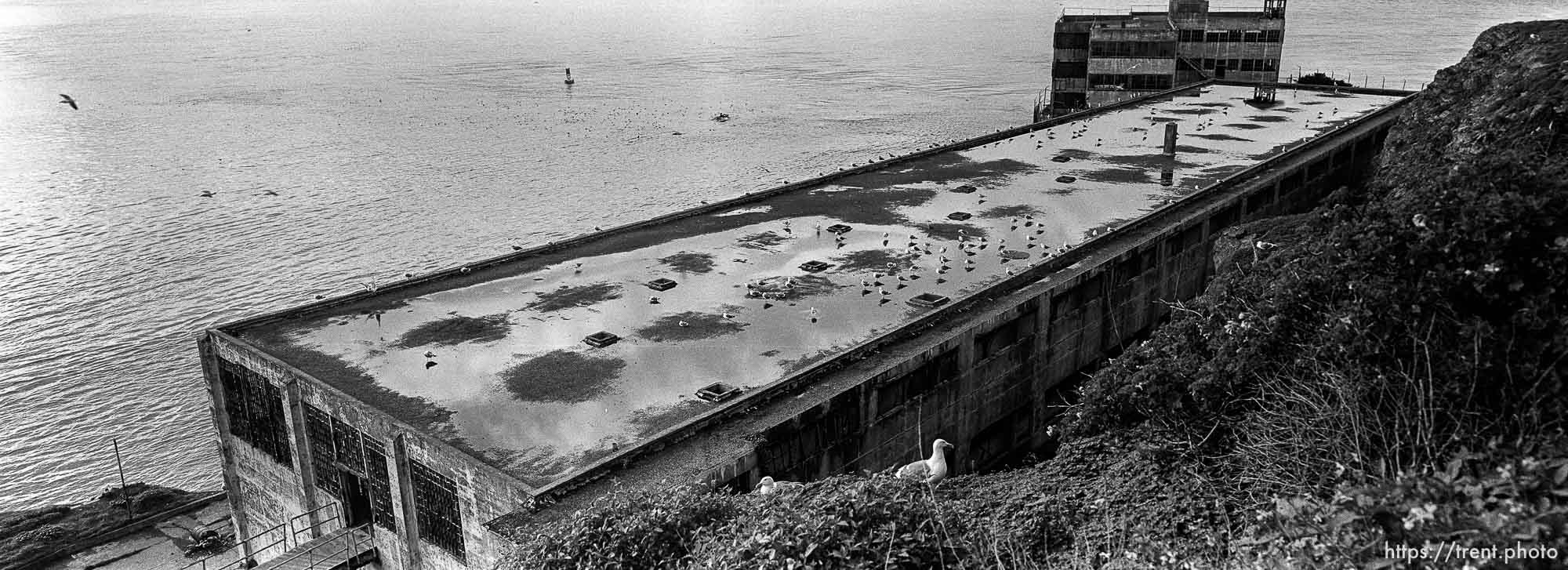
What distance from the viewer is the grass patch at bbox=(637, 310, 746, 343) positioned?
24.6 meters

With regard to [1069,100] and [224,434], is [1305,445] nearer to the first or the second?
[224,434]

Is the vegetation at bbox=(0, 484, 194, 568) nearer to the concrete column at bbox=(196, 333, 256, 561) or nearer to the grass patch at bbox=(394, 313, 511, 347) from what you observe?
the concrete column at bbox=(196, 333, 256, 561)

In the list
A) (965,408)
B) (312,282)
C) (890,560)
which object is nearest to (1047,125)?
(965,408)

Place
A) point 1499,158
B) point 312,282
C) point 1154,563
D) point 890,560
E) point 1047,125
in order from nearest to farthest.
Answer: point 1154,563 → point 890,560 → point 1499,158 → point 312,282 → point 1047,125

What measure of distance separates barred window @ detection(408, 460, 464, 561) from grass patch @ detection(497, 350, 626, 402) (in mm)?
2427

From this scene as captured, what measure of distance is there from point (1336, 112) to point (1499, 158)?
46.5 metres

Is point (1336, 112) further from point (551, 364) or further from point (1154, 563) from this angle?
point (1154, 563)

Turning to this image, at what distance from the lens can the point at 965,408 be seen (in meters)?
25.4

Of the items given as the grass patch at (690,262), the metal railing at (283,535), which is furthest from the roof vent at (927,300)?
the metal railing at (283,535)

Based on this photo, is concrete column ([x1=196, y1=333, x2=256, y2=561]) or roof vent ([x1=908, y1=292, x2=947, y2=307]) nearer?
concrete column ([x1=196, y1=333, x2=256, y2=561])

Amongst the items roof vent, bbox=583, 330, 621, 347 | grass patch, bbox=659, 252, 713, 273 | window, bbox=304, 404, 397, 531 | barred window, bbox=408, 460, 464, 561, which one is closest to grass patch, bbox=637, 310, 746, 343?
roof vent, bbox=583, 330, 621, 347

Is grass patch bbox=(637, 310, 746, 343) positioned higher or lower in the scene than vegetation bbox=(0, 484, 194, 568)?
higher

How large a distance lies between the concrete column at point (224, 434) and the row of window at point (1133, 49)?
2455 inches

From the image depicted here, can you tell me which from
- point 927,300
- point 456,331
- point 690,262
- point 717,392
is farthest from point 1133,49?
point 717,392
